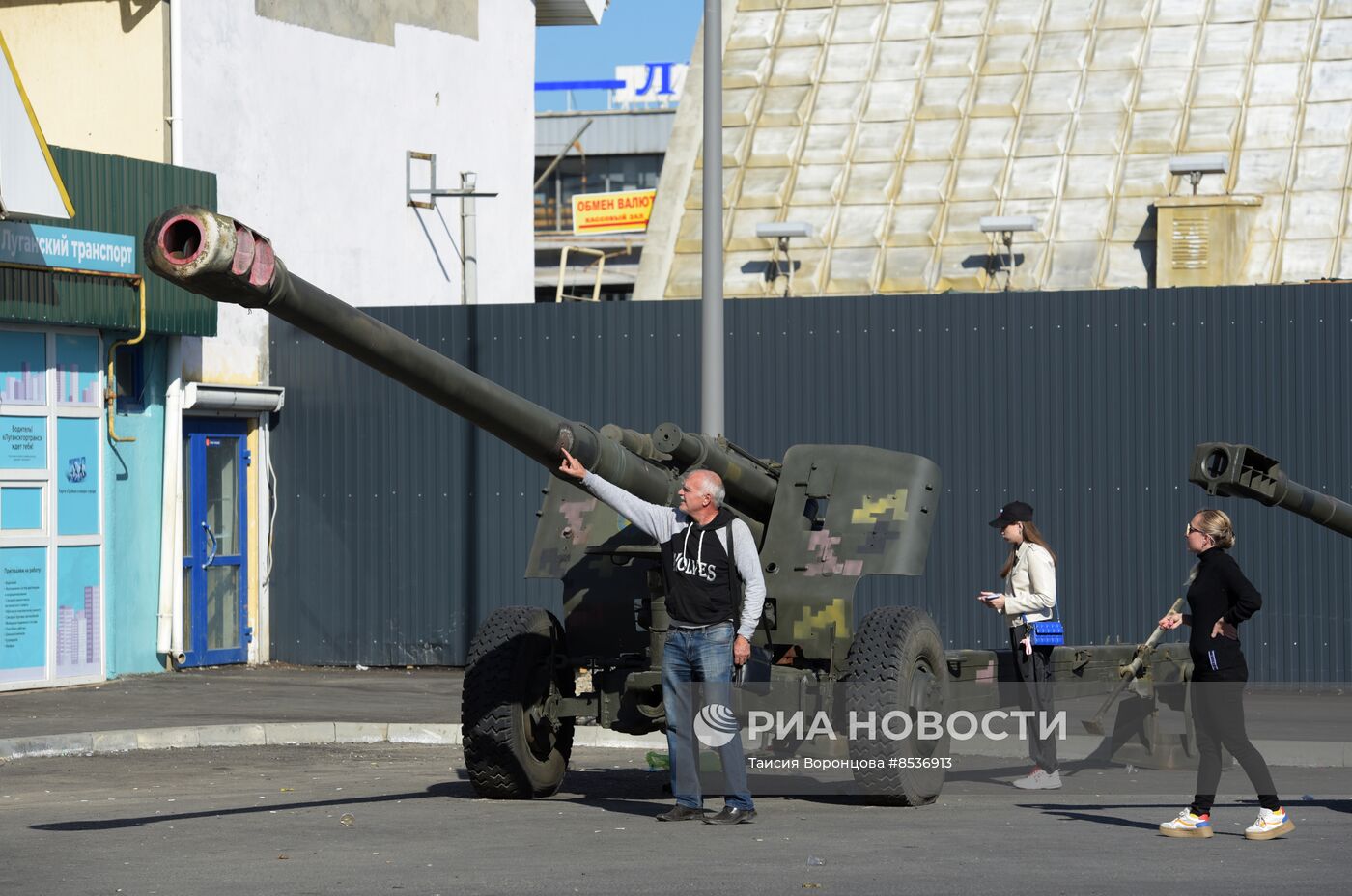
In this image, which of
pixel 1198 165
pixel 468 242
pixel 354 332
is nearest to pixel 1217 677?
pixel 354 332

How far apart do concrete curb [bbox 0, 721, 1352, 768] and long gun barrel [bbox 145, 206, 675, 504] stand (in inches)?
155

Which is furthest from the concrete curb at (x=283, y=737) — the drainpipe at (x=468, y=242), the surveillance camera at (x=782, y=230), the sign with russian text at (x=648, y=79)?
the sign with russian text at (x=648, y=79)

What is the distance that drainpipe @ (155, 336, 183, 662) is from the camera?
18109 mm

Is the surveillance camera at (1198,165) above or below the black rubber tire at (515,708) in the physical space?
above

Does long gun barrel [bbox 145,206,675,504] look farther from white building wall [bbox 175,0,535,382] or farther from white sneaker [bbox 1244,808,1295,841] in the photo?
white building wall [bbox 175,0,535,382]

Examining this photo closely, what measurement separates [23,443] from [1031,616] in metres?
8.83

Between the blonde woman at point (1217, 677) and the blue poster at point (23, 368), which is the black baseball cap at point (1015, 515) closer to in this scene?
the blonde woman at point (1217, 677)

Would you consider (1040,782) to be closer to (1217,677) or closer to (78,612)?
(1217,677)

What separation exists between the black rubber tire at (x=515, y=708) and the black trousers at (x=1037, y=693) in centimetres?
256

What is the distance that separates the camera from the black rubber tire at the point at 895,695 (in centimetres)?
1044

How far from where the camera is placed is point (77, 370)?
17.3 metres

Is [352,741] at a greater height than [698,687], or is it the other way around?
[698,687]

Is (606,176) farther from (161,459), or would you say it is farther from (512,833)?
(512,833)

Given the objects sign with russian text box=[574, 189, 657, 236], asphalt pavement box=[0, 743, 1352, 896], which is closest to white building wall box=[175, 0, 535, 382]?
asphalt pavement box=[0, 743, 1352, 896]
